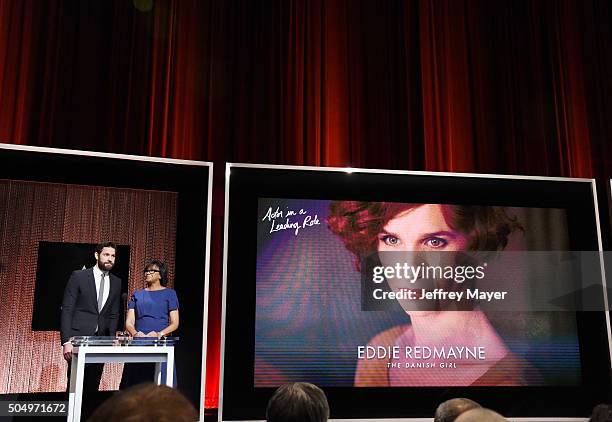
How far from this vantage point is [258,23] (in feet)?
11.0

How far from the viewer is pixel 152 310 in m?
2.64

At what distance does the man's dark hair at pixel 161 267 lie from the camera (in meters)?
2.67

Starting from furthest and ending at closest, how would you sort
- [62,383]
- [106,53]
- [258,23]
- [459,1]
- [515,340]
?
[459,1], [258,23], [106,53], [515,340], [62,383]

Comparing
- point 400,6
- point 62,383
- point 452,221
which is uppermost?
point 400,6

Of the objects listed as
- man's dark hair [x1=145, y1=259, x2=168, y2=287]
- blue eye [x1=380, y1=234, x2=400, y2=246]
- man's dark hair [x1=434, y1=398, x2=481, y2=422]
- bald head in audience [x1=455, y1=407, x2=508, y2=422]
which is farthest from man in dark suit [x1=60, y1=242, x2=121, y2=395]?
bald head in audience [x1=455, y1=407, x2=508, y2=422]

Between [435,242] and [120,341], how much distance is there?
4.93 feet

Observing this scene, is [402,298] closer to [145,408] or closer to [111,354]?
[111,354]

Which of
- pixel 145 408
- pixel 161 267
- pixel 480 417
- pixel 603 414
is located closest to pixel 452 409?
pixel 603 414

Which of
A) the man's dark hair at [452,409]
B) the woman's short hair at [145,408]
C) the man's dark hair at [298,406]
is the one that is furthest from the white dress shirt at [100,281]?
the woman's short hair at [145,408]

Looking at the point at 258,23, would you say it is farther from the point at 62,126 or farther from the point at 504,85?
the point at 504,85

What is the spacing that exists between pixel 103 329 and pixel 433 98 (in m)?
2.14

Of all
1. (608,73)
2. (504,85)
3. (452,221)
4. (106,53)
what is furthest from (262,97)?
(608,73)

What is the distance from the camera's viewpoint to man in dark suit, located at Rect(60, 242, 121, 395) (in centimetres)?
253

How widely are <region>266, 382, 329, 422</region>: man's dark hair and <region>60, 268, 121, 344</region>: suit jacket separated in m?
1.45
